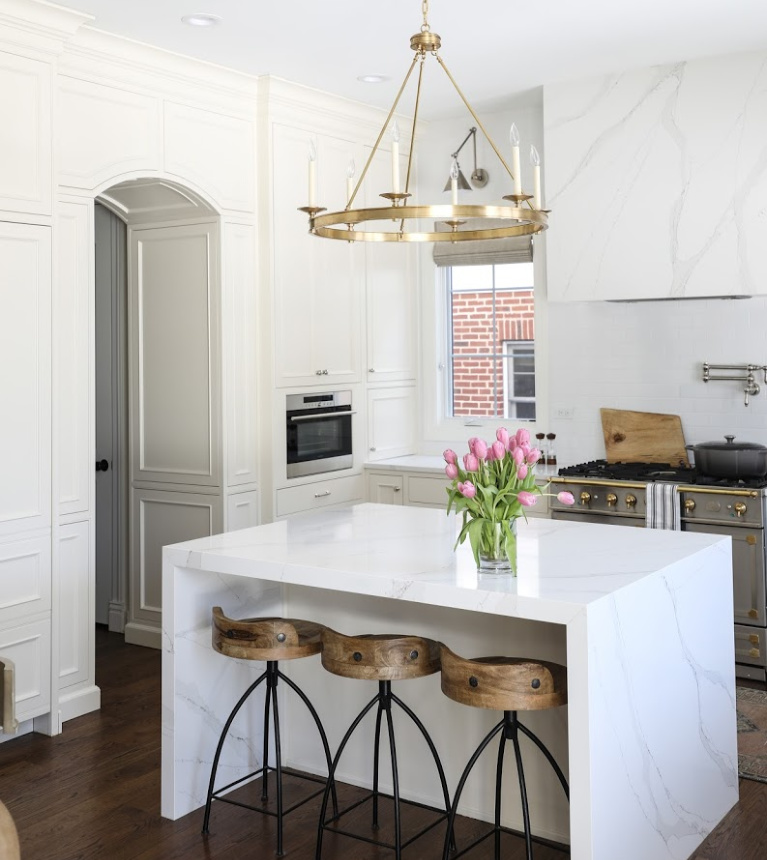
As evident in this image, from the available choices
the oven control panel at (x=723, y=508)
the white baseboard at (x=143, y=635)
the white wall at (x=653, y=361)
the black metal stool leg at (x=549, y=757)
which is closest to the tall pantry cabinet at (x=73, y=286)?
the white baseboard at (x=143, y=635)

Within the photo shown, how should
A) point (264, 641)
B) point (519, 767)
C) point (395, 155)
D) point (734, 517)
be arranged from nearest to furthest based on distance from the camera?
point (395, 155) < point (519, 767) < point (264, 641) < point (734, 517)

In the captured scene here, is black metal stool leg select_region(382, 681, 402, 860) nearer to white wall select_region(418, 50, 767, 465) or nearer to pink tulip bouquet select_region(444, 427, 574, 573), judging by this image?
pink tulip bouquet select_region(444, 427, 574, 573)

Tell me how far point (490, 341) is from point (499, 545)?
344cm

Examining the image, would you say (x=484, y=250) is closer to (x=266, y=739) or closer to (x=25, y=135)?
(x=25, y=135)

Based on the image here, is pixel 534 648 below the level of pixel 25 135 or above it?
below

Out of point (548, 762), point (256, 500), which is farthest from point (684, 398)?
point (548, 762)

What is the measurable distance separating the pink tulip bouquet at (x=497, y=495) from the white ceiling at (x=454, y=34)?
2.12m

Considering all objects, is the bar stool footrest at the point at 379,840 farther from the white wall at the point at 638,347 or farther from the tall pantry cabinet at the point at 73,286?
the white wall at the point at 638,347

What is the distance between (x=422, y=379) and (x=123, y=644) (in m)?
2.43

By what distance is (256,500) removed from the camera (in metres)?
5.32

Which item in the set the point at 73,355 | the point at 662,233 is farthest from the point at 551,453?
the point at 73,355

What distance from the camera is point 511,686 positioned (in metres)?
2.77

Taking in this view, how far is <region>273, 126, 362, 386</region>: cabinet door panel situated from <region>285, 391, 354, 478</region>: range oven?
0.35 feet

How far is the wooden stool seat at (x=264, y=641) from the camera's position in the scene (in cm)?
320
